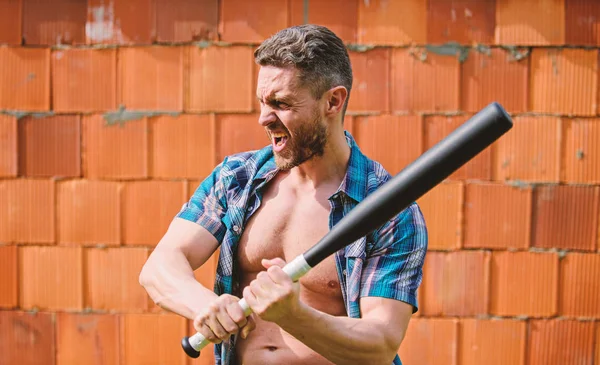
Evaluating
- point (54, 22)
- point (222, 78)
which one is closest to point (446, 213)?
point (222, 78)

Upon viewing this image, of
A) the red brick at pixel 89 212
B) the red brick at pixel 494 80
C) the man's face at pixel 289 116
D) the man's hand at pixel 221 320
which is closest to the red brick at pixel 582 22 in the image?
the red brick at pixel 494 80

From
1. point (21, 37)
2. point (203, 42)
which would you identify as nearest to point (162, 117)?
point (203, 42)

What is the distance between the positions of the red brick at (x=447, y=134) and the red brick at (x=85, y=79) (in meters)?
1.36

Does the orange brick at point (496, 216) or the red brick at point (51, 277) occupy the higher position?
the orange brick at point (496, 216)

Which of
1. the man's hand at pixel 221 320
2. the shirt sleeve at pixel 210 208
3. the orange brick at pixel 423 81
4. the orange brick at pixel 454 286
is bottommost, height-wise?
the orange brick at pixel 454 286

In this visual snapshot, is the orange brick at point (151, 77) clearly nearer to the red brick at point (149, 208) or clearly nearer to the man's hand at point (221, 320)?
the red brick at point (149, 208)

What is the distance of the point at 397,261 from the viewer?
71.7 inches

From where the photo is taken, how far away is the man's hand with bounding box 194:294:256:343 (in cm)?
156

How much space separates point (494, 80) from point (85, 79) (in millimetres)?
1749

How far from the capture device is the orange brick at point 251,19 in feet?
8.96

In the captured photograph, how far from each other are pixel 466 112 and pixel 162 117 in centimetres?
129

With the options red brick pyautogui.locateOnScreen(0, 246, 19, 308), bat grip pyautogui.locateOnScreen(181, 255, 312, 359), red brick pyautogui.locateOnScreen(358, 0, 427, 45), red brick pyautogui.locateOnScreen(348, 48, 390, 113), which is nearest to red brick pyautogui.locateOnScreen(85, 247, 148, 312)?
red brick pyautogui.locateOnScreen(0, 246, 19, 308)

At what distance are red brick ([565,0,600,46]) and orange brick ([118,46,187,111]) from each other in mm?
1618

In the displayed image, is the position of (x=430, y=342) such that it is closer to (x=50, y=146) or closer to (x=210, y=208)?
(x=210, y=208)
